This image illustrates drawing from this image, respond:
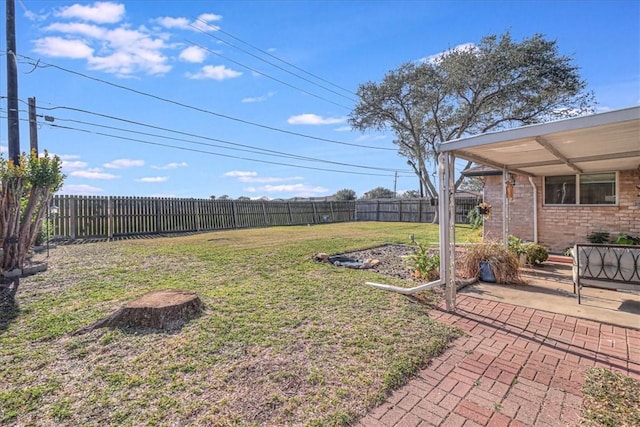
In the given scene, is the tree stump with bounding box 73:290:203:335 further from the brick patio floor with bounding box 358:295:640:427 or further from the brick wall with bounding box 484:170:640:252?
the brick wall with bounding box 484:170:640:252

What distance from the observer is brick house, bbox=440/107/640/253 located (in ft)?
12.0

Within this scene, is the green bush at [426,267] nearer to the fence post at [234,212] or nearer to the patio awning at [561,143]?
the patio awning at [561,143]

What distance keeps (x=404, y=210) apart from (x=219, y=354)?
1993cm

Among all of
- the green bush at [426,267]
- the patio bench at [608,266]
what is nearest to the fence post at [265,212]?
the green bush at [426,267]

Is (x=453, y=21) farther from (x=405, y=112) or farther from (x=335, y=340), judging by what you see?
(x=335, y=340)

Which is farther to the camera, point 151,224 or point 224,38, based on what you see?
point 224,38

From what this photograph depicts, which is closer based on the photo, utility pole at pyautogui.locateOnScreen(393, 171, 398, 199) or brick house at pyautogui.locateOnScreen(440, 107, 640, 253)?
brick house at pyautogui.locateOnScreen(440, 107, 640, 253)

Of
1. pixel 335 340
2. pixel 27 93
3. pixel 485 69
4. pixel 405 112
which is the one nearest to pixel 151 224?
pixel 27 93

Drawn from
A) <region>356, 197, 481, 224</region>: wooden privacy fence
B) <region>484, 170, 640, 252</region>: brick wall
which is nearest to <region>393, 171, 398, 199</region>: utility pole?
<region>356, 197, 481, 224</region>: wooden privacy fence

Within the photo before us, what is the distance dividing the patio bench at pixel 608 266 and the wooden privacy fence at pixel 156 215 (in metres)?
13.4

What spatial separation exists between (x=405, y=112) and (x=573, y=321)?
57.2 ft

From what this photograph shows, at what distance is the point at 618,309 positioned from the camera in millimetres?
4055

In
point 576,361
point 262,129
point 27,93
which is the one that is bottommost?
point 576,361

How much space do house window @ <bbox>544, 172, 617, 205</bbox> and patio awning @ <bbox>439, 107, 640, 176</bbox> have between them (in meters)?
1.07
